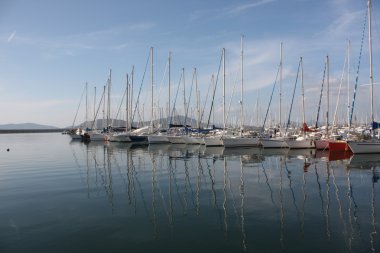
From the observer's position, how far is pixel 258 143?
48188 mm

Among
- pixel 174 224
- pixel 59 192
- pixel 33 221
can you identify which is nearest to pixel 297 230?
pixel 174 224

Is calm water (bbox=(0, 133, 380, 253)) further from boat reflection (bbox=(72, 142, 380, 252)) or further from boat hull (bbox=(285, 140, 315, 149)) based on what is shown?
boat hull (bbox=(285, 140, 315, 149))

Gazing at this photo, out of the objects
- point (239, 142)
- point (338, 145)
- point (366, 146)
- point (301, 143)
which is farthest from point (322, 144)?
point (239, 142)

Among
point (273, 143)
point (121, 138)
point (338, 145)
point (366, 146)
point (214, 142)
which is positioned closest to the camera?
point (366, 146)

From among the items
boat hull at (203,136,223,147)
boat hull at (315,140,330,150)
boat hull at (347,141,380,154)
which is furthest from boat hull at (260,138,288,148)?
boat hull at (347,141,380,154)

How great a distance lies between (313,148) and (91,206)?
37349 millimetres

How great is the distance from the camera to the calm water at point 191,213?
8.91 meters

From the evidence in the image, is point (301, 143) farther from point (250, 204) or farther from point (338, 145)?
point (250, 204)

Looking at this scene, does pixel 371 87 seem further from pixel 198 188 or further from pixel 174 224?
pixel 174 224

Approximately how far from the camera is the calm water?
8.91 metres

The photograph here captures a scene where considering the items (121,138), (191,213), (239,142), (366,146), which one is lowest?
(191,213)

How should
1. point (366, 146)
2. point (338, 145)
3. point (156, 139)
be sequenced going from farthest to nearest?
Answer: 1. point (156, 139)
2. point (338, 145)
3. point (366, 146)

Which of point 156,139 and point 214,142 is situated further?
point 156,139

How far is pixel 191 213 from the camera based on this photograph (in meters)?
12.0
